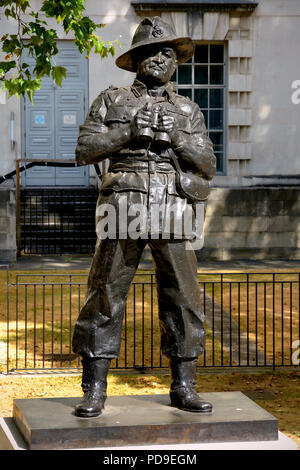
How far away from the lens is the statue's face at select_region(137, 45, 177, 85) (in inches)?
251

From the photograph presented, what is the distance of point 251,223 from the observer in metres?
20.5

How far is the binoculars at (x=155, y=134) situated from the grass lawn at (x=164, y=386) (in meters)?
3.88

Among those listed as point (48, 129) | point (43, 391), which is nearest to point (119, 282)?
point (43, 391)

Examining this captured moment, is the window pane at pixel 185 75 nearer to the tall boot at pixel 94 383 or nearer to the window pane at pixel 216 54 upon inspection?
the window pane at pixel 216 54

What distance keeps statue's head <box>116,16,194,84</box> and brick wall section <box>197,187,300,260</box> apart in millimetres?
13875

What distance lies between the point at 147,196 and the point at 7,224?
45.2 ft

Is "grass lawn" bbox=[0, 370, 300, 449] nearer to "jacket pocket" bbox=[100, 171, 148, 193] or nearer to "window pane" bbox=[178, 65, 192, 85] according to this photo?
"jacket pocket" bbox=[100, 171, 148, 193]

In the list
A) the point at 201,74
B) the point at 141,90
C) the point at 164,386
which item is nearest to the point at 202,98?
the point at 201,74

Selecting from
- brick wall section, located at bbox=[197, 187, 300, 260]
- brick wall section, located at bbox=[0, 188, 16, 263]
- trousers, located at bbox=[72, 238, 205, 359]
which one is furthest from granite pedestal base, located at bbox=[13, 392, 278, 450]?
brick wall section, located at bbox=[197, 187, 300, 260]

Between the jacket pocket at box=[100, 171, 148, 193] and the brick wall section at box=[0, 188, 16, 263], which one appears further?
the brick wall section at box=[0, 188, 16, 263]

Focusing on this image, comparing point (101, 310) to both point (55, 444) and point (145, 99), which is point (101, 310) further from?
point (145, 99)

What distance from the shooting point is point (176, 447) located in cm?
585

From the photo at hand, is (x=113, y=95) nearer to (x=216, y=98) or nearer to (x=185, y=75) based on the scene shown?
(x=185, y=75)

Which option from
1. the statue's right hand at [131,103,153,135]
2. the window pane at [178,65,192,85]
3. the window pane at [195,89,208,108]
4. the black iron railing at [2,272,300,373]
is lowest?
the black iron railing at [2,272,300,373]
